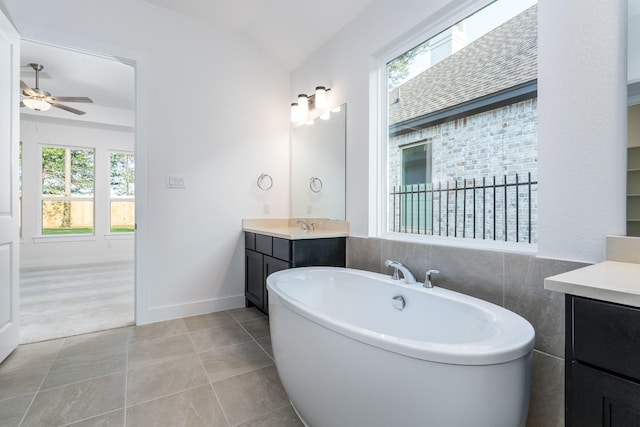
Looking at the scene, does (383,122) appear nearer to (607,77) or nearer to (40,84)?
(607,77)

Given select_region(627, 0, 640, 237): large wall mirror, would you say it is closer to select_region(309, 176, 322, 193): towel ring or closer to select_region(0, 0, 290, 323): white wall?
select_region(309, 176, 322, 193): towel ring

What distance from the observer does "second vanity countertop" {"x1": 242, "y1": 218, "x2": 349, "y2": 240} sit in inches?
95.2

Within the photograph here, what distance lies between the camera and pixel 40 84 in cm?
416

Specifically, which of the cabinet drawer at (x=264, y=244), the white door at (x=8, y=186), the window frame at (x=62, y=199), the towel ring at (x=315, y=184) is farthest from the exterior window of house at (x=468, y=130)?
the window frame at (x=62, y=199)

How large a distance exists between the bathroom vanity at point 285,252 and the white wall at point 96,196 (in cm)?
424

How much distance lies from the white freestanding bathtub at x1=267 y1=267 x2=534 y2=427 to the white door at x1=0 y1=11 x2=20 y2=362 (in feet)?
6.25

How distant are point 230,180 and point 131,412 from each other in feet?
6.71

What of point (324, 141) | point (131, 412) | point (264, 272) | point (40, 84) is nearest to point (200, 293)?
point (264, 272)

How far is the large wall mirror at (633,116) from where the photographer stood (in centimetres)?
109

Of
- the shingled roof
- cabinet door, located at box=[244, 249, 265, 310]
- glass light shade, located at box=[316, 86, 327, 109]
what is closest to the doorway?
cabinet door, located at box=[244, 249, 265, 310]

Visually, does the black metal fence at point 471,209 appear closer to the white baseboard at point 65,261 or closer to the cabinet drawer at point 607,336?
the cabinet drawer at point 607,336

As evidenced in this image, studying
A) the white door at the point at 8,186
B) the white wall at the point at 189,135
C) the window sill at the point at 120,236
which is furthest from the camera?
the window sill at the point at 120,236

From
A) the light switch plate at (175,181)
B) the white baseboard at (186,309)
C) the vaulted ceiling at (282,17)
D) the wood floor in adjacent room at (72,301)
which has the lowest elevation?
the wood floor in adjacent room at (72,301)

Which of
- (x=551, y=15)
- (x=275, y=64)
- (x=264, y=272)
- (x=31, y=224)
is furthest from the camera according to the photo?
(x=31, y=224)
